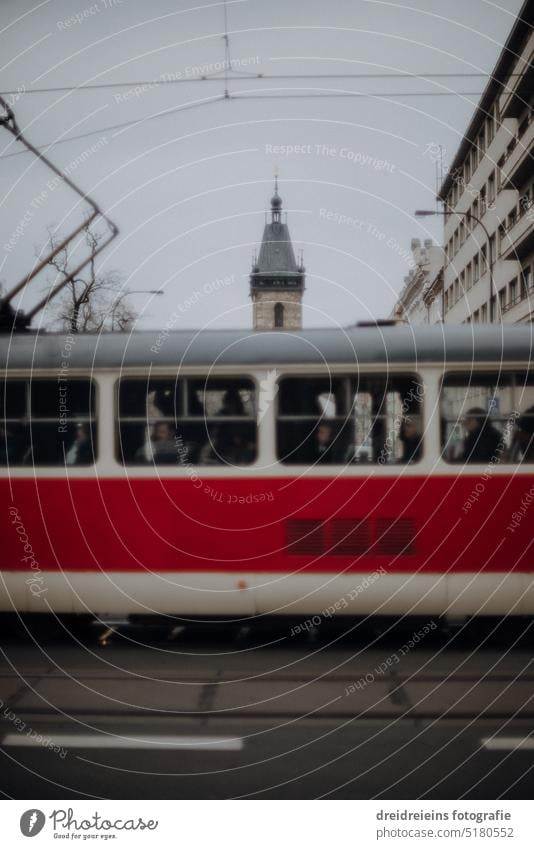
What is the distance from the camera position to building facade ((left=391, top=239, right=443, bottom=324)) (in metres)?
65.4

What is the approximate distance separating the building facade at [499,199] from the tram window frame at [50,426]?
22.0 metres

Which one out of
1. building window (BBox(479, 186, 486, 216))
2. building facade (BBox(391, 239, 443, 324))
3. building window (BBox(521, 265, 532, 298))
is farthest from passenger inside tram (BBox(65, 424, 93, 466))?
building facade (BBox(391, 239, 443, 324))

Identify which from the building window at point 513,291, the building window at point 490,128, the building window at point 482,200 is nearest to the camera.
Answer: the building window at point 513,291

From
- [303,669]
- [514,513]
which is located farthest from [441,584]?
[303,669]

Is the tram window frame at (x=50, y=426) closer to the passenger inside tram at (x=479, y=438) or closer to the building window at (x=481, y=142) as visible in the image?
the passenger inside tram at (x=479, y=438)

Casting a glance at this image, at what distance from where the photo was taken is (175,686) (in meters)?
7.78

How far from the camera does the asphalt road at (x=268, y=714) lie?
5.43 m

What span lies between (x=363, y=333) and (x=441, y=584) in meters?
2.50

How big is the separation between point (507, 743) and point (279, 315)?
86.9m

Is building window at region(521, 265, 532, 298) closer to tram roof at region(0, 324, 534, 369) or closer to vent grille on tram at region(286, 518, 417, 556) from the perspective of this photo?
tram roof at region(0, 324, 534, 369)

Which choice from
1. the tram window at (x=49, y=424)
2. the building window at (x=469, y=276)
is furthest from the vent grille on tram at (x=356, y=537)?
the building window at (x=469, y=276)

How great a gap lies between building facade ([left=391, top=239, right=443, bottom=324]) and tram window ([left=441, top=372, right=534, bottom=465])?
50.4 meters

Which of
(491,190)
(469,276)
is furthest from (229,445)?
(469,276)

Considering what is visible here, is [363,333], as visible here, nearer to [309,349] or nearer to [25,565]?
[309,349]
